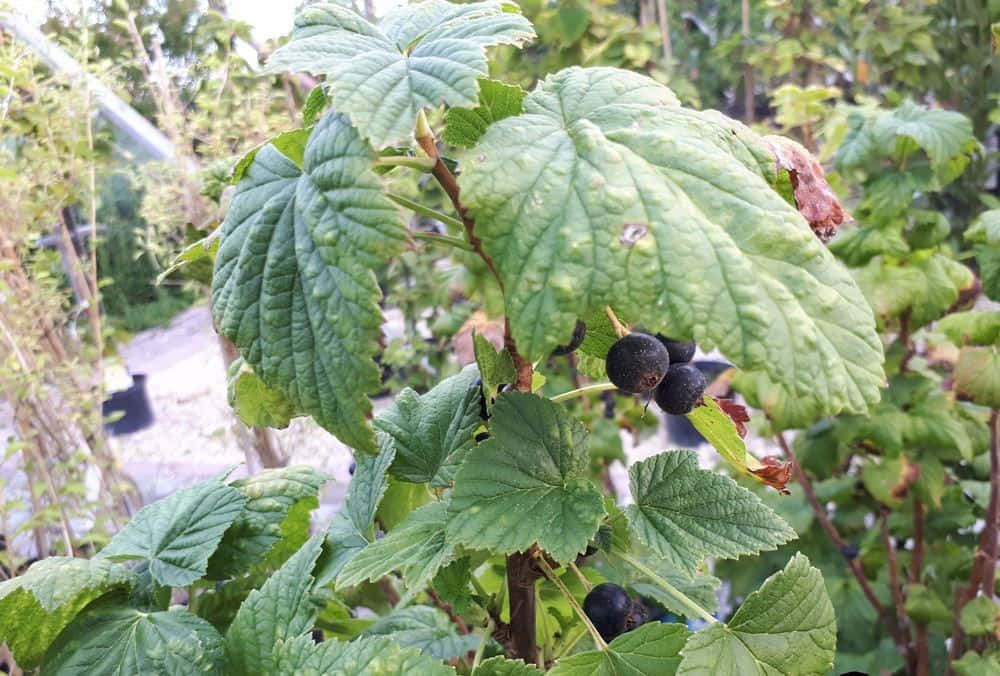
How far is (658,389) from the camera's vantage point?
0.61 m

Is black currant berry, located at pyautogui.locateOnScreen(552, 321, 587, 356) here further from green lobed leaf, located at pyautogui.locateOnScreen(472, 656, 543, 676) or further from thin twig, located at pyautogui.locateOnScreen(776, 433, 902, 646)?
thin twig, located at pyautogui.locateOnScreen(776, 433, 902, 646)

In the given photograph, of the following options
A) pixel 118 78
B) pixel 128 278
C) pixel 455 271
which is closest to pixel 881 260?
pixel 455 271

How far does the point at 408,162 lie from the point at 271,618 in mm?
427

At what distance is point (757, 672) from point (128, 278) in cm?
597

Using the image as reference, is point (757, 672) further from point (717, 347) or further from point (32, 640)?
point (32, 640)

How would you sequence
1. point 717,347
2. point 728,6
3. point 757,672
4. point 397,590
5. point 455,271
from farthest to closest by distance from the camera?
1. point 728,6
2. point 455,271
3. point 397,590
4. point 757,672
5. point 717,347

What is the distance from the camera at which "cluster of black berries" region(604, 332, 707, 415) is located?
55cm

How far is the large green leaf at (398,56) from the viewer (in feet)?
1.47

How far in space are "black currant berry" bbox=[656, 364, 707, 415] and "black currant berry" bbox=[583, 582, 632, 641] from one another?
0.18 m

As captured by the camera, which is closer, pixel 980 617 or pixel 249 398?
pixel 249 398

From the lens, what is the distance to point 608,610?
64cm

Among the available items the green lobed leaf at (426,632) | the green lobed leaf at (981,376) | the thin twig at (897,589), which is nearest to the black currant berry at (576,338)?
the green lobed leaf at (426,632)

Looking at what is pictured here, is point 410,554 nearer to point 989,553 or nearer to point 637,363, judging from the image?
point 637,363

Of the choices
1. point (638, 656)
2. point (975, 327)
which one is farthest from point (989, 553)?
point (638, 656)
